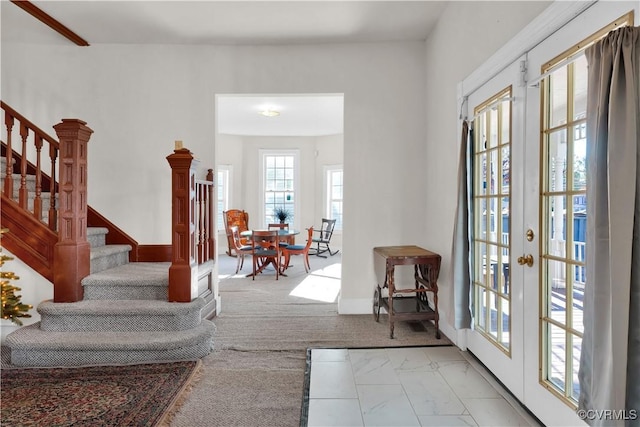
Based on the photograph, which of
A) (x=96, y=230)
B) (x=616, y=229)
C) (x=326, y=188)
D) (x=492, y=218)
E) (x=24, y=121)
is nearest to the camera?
(x=616, y=229)

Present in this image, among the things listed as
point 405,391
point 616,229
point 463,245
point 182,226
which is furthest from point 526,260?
point 182,226

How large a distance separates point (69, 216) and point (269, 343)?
6.23 ft

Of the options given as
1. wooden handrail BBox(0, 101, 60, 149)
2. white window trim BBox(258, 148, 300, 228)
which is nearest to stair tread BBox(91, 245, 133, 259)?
wooden handrail BBox(0, 101, 60, 149)

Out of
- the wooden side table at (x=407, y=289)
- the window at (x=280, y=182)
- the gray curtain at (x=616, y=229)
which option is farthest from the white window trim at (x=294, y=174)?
the gray curtain at (x=616, y=229)

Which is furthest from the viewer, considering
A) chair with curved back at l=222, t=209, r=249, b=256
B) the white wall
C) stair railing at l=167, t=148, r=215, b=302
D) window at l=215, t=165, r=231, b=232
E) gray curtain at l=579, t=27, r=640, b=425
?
window at l=215, t=165, r=231, b=232

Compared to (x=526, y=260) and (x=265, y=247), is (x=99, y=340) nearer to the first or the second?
(x=526, y=260)

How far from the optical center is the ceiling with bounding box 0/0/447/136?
3.03 metres

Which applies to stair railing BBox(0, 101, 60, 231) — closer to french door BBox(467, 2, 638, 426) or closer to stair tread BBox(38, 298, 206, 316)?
stair tread BBox(38, 298, 206, 316)

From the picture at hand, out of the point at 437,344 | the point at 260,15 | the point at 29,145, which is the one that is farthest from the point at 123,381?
the point at 260,15

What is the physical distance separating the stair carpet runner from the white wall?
0.94 metres

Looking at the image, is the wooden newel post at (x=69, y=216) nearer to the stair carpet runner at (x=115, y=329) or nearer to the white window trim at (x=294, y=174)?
the stair carpet runner at (x=115, y=329)

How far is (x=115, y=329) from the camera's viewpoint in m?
2.68

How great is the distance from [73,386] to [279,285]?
3024 mm

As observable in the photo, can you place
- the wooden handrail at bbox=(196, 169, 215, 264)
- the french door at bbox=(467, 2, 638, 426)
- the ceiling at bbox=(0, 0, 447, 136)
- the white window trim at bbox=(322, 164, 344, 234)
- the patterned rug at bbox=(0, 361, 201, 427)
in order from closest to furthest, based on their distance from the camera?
the french door at bbox=(467, 2, 638, 426) < the patterned rug at bbox=(0, 361, 201, 427) < the ceiling at bbox=(0, 0, 447, 136) < the wooden handrail at bbox=(196, 169, 215, 264) < the white window trim at bbox=(322, 164, 344, 234)
